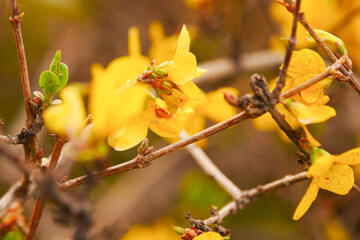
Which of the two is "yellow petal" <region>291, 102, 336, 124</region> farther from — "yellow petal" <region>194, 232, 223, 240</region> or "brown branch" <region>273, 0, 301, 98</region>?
"yellow petal" <region>194, 232, 223, 240</region>

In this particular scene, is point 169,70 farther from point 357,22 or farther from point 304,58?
point 357,22

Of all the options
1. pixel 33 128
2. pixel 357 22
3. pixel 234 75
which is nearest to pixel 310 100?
pixel 33 128

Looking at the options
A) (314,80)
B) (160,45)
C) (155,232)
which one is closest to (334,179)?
(314,80)

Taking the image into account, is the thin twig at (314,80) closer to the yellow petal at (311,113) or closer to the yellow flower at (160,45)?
the yellow petal at (311,113)

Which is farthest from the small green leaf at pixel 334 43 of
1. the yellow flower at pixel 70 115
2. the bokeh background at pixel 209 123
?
the bokeh background at pixel 209 123

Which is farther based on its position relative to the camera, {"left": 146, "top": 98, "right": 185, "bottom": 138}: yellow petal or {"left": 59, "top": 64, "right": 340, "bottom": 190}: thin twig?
{"left": 146, "top": 98, "right": 185, "bottom": 138}: yellow petal

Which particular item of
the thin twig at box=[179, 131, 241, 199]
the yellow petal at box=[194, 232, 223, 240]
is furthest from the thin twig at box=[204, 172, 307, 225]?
the yellow petal at box=[194, 232, 223, 240]

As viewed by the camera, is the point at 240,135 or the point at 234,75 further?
the point at 240,135
